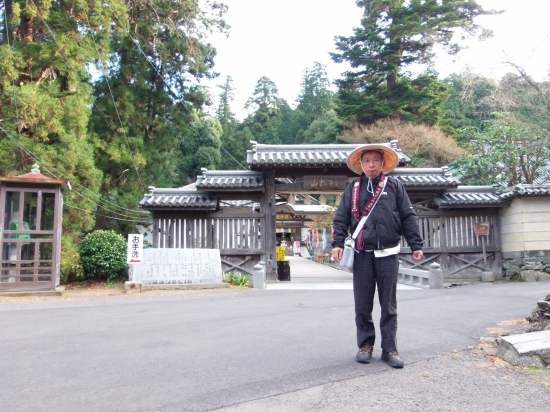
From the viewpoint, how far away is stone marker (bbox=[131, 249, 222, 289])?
36.0 ft

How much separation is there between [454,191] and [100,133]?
16.7 metres

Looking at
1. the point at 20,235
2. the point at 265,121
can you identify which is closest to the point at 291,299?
the point at 20,235

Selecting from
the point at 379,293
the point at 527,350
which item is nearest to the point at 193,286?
the point at 379,293

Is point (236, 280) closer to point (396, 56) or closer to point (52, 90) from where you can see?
point (52, 90)

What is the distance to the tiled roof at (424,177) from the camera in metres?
13.9

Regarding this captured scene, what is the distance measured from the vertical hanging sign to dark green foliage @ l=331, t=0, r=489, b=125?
22930mm

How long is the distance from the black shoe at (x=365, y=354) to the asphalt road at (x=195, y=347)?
0.06 m

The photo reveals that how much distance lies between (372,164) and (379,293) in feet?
3.81

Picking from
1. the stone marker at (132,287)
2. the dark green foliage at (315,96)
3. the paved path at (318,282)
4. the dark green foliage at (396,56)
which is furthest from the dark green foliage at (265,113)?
the stone marker at (132,287)

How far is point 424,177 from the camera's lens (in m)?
14.3

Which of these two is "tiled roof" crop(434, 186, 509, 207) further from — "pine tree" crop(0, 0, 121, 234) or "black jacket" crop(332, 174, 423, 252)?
"pine tree" crop(0, 0, 121, 234)

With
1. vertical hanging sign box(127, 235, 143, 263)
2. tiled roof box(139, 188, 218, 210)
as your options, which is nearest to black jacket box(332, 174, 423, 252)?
vertical hanging sign box(127, 235, 143, 263)

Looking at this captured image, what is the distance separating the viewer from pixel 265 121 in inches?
2271

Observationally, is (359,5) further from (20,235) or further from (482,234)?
(20,235)
